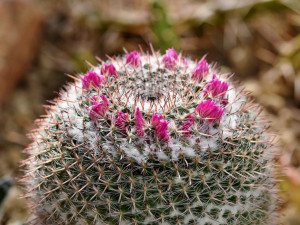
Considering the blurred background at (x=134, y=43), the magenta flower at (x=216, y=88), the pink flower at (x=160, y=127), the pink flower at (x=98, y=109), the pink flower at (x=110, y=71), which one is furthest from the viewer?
the blurred background at (x=134, y=43)

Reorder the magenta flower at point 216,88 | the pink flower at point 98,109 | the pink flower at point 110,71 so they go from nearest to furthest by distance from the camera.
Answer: the pink flower at point 98,109, the magenta flower at point 216,88, the pink flower at point 110,71

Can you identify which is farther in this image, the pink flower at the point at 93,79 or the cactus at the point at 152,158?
the pink flower at the point at 93,79

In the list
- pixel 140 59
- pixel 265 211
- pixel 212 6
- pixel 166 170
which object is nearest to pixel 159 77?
pixel 140 59

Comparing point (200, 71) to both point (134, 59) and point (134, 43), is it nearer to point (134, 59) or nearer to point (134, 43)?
point (134, 59)

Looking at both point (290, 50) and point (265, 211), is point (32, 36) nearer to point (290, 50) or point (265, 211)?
point (290, 50)

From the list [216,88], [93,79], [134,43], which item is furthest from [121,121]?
[134,43]

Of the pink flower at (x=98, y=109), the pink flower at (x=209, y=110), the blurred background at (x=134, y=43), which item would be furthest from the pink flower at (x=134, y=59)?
the blurred background at (x=134, y=43)

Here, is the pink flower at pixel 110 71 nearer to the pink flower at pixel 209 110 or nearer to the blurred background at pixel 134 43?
the pink flower at pixel 209 110
